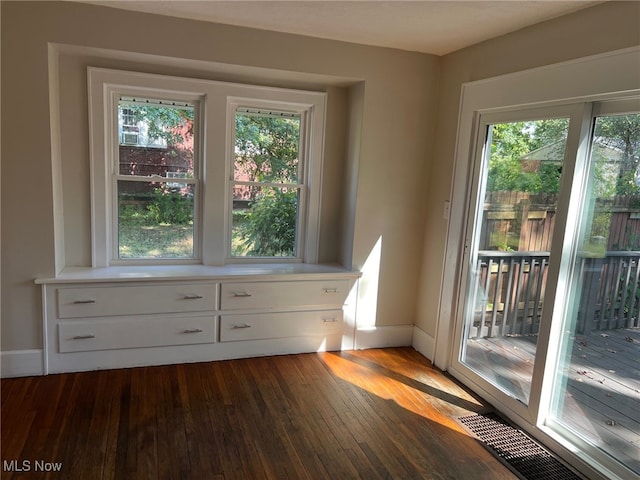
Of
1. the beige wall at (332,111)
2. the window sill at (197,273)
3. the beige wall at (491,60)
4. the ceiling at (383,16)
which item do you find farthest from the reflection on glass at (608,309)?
the window sill at (197,273)

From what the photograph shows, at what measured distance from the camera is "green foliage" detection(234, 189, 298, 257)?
371 centimetres

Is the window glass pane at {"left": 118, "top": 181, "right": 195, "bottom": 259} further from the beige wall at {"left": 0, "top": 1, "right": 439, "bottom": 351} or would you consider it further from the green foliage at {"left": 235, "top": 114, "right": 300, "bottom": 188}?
the green foliage at {"left": 235, "top": 114, "right": 300, "bottom": 188}

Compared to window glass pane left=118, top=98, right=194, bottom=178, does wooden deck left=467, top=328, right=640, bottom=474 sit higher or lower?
lower

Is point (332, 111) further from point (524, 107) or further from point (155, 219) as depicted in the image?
point (155, 219)

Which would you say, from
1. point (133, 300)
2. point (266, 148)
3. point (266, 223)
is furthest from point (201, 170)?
point (133, 300)

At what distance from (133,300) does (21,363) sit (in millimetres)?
793

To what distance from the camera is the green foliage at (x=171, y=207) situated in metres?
3.44

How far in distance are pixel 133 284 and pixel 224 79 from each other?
1.65 metres

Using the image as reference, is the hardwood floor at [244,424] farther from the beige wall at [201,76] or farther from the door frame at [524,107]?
the beige wall at [201,76]

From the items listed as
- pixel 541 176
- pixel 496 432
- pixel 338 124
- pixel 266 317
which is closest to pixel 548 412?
pixel 496 432

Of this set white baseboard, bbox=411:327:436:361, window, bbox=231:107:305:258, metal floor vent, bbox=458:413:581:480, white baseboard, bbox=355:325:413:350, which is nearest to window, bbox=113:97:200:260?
window, bbox=231:107:305:258

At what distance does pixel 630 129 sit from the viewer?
2.18 metres

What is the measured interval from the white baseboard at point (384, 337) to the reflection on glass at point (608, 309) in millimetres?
1459

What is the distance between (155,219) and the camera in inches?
136
